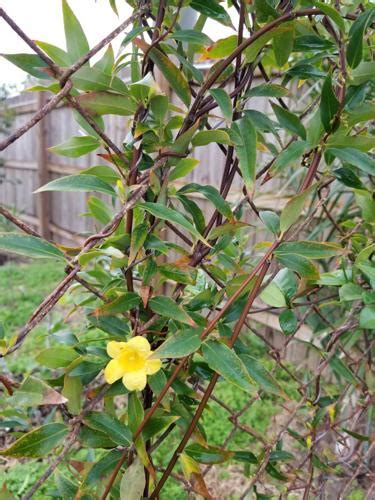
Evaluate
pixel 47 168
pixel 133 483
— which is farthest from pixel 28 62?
pixel 47 168

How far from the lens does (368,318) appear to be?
49 cm

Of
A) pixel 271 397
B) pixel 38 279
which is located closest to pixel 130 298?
pixel 271 397

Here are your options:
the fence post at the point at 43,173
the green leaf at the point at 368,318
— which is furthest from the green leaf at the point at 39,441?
the fence post at the point at 43,173

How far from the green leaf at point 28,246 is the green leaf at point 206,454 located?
24cm

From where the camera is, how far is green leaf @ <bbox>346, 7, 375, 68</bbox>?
389mm

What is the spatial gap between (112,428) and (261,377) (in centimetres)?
14

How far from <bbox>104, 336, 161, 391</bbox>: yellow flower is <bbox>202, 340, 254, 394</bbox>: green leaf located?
4 centimetres

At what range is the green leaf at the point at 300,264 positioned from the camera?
40 centimetres

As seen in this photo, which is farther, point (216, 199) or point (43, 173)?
point (43, 173)

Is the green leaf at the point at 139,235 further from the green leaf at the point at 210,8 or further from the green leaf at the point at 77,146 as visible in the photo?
the green leaf at the point at 210,8

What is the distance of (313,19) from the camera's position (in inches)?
19.6

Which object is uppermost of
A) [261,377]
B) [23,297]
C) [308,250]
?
[308,250]

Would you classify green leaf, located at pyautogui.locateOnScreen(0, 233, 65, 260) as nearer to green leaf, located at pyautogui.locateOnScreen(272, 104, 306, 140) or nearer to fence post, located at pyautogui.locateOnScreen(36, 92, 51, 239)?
green leaf, located at pyautogui.locateOnScreen(272, 104, 306, 140)

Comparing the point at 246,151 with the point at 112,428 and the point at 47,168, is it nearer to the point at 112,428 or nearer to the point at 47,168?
the point at 112,428
